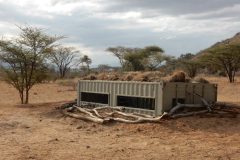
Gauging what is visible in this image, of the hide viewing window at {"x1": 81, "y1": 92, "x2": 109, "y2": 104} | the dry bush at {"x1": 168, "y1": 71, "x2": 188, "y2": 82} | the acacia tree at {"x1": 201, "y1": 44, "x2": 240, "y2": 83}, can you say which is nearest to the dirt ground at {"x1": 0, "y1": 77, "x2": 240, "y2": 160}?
the dry bush at {"x1": 168, "y1": 71, "x2": 188, "y2": 82}

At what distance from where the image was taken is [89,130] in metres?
13.2

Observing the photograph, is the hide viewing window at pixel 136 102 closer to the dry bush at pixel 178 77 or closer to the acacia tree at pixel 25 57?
the dry bush at pixel 178 77

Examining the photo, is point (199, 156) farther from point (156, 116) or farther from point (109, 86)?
point (109, 86)

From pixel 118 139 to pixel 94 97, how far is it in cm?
630

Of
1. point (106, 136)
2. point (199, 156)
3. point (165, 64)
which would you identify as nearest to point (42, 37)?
point (106, 136)

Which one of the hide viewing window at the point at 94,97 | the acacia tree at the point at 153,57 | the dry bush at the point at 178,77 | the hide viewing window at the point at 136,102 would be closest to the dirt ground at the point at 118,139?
the hide viewing window at the point at 136,102

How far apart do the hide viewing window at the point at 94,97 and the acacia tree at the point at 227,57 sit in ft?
82.8

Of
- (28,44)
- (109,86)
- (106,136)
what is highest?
(28,44)

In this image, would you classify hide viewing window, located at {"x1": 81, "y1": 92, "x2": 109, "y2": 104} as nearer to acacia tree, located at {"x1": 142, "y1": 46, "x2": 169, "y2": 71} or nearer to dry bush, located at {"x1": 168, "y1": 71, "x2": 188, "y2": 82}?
dry bush, located at {"x1": 168, "y1": 71, "x2": 188, "y2": 82}

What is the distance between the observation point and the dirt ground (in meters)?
9.55

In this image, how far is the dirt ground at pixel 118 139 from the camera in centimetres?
955

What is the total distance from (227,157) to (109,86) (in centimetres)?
799

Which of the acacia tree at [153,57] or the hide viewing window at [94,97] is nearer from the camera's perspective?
the hide viewing window at [94,97]

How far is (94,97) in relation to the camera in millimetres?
17812
